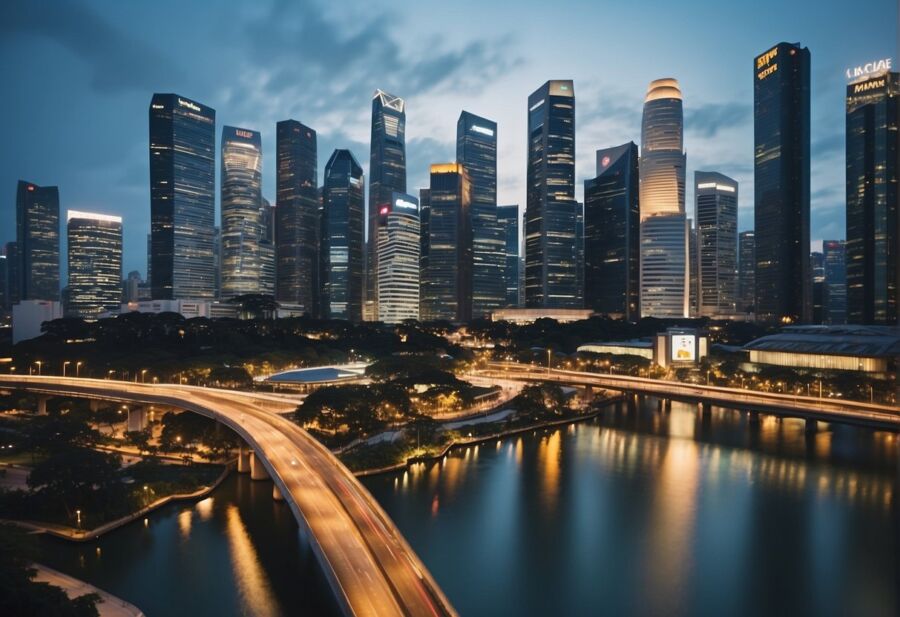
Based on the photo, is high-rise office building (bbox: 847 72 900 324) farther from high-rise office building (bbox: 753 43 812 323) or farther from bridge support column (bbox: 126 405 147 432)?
bridge support column (bbox: 126 405 147 432)

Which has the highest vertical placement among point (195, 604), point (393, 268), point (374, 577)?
point (393, 268)

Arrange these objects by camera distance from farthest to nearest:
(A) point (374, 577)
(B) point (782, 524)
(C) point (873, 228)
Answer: (C) point (873, 228) < (B) point (782, 524) < (A) point (374, 577)

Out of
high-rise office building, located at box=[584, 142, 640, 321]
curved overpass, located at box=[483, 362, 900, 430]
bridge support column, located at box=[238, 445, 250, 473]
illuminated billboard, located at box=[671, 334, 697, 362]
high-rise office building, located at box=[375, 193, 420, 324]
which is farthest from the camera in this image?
high-rise office building, located at box=[584, 142, 640, 321]

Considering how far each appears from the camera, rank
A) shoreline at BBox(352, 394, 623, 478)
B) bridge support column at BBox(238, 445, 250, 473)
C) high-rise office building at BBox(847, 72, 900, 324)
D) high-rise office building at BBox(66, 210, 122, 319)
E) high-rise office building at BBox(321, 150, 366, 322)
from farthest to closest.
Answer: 1. high-rise office building at BBox(321, 150, 366, 322)
2. high-rise office building at BBox(66, 210, 122, 319)
3. high-rise office building at BBox(847, 72, 900, 324)
4. bridge support column at BBox(238, 445, 250, 473)
5. shoreline at BBox(352, 394, 623, 478)

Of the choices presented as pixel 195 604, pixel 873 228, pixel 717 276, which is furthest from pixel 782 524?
pixel 717 276

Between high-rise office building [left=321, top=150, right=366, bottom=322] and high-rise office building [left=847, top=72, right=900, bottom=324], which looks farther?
high-rise office building [left=321, top=150, right=366, bottom=322]

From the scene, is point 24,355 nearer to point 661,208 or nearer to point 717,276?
point 661,208

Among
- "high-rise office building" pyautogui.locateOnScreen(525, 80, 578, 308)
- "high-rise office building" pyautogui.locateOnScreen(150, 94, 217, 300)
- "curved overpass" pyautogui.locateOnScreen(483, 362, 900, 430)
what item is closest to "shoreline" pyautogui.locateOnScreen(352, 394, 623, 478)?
"curved overpass" pyautogui.locateOnScreen(483, 362, 900, 430)

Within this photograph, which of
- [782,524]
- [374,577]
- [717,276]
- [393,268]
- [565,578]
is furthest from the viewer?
[717,276]

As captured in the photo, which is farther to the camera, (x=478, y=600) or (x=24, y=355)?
(x=24, y=355)
